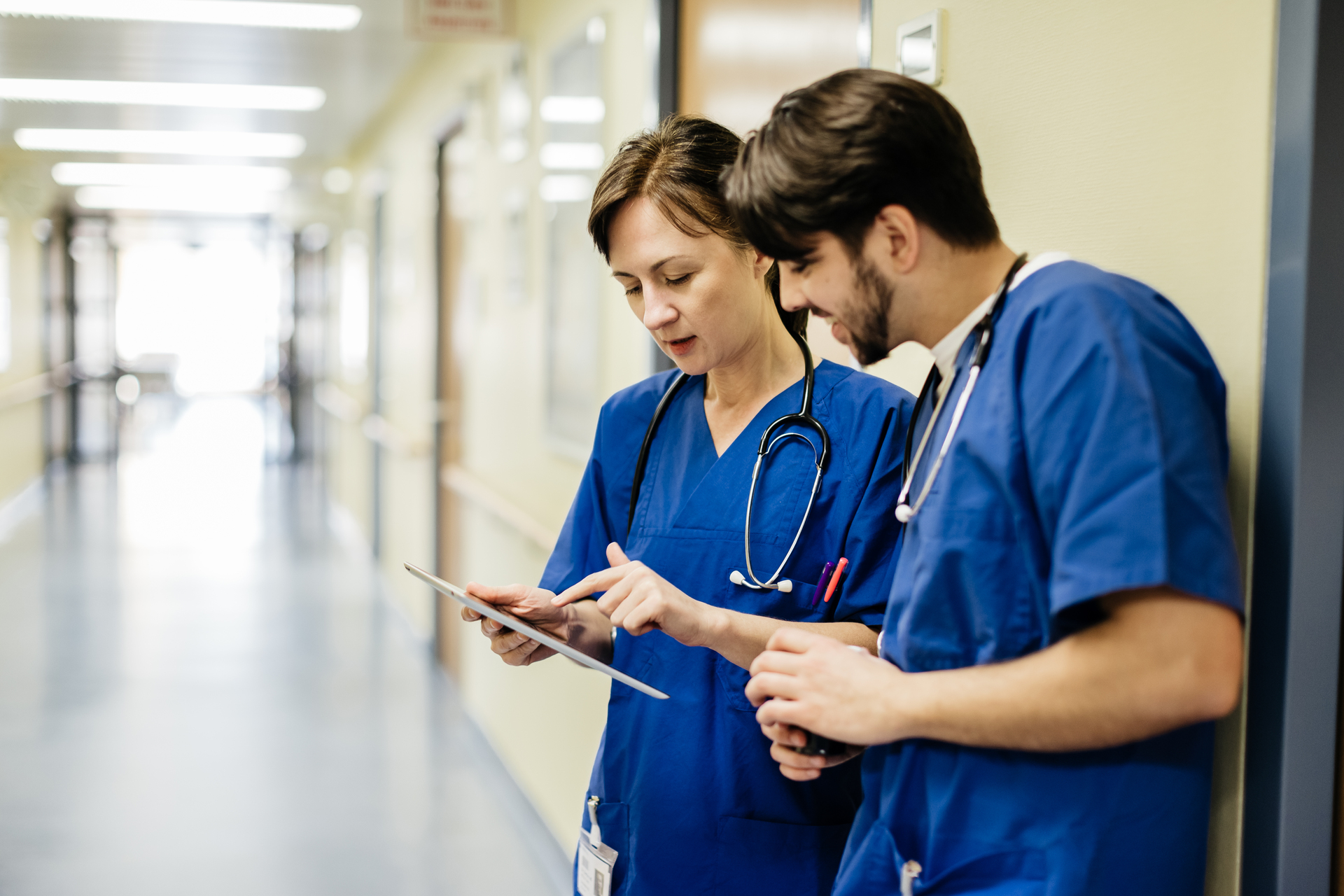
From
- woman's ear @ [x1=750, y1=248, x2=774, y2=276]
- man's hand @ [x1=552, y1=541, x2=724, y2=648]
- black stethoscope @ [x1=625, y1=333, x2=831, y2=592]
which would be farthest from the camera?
woman's ear @ [x1=750, y1=248, x2=774, y2=276]

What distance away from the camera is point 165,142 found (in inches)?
309

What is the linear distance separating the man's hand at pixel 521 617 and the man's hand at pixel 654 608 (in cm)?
19

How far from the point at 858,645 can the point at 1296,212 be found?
589 mm

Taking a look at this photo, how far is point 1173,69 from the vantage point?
1069 mm

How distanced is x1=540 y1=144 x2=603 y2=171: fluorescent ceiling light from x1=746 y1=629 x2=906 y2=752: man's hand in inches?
83.6

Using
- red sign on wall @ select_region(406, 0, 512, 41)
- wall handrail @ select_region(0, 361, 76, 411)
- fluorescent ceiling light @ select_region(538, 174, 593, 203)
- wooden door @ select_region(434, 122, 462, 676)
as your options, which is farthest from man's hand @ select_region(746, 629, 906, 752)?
wall handrail @ select_region(0, 361, 76, 411)

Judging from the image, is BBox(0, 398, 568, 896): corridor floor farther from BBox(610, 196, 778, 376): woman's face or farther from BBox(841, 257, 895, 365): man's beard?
BBox(841, 257, 895, 365): man's beard

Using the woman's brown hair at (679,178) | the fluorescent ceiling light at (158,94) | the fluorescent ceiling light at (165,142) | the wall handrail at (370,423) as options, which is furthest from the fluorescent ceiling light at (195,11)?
the woman's brown hair at (679,178)

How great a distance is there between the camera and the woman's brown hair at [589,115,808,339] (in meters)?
1.28

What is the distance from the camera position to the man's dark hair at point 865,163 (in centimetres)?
89

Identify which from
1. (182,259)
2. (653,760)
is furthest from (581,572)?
(182,259)

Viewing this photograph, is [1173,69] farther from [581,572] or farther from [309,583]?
[309,583]

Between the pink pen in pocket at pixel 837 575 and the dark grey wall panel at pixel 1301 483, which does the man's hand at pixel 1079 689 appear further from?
the pink pen in pocket at pixel 837 575

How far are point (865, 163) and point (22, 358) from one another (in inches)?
445
